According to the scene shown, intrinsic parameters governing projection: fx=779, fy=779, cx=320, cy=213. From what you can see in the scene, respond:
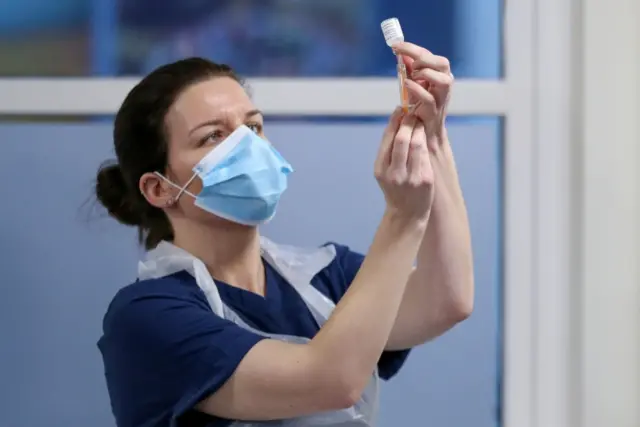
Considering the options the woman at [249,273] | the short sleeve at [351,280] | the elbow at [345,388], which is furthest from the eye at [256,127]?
the elbow at [345,388]

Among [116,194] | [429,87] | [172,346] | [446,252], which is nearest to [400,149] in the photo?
[429,87]

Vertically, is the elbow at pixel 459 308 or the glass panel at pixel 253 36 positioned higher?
the glass panel at pixel 253 36

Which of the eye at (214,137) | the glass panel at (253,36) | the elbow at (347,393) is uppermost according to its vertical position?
the glass panel at (253,36)

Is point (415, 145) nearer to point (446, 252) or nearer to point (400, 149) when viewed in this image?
point (400, 149)

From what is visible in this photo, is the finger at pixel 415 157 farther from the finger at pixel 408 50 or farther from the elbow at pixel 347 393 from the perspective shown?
the elbow at pixel 347 393

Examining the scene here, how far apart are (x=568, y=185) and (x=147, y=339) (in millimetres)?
909

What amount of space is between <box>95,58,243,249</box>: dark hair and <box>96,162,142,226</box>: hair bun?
0.04ft

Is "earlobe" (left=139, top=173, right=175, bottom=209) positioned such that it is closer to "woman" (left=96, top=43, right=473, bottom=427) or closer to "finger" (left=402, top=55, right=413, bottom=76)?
"woman" (left=96, top=43, right=473, bottom=427)

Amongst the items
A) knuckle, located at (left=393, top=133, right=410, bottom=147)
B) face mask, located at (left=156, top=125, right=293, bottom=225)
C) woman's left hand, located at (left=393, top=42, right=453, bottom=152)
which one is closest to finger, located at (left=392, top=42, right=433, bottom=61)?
woman's left hand, located at (left=393, top=42, right=453, bottom=152)

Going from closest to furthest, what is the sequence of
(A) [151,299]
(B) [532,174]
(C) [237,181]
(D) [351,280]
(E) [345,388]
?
1. (E) [345,388]
2. (A) [151,299]
3. (C) [237,181]
4. (D) [351,280]
5. (B) [532,174]

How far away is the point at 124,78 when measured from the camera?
5.15 ft

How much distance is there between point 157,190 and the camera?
1.21 m

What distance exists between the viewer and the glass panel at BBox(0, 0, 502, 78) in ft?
5.16

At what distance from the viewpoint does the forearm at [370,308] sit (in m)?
0.92
